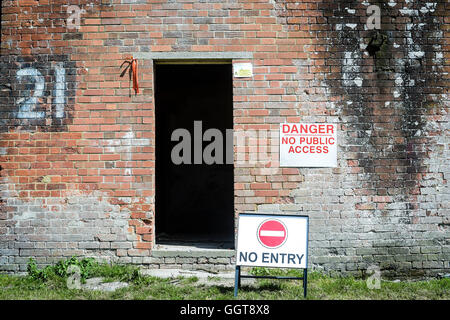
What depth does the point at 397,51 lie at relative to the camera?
16.4ft

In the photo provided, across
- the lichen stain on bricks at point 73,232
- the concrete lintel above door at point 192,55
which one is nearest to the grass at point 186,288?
the lichen stain on bricks at point 73,232

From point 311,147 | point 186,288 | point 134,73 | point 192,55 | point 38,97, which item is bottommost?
point 186,288

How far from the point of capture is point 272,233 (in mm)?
4066

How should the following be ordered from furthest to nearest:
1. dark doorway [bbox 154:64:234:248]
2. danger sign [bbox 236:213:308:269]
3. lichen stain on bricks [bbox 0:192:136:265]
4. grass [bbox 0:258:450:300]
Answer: dark doorway [bbox 154:64:234:248], lichen stain on bricks [bbox 0:192:136:265], grass [bbox 0:258:450:300], danger sign [bbox 236:213:308:269]

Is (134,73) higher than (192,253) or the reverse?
higher

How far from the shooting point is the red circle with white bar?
4.05m

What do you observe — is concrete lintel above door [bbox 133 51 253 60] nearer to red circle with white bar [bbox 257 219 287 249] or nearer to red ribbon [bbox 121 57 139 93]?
red ribbon [bbox 121 57 139 93]

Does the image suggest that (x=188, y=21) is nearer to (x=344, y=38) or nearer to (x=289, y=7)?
(x=289, y=7)

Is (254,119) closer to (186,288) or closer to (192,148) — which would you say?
(186,288)

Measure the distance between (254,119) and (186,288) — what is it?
7.60ft

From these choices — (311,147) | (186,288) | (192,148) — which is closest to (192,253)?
(186,288)

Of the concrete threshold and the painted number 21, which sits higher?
the painted number 21

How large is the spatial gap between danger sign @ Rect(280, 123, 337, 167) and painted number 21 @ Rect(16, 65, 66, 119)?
Answer: 3033 mm

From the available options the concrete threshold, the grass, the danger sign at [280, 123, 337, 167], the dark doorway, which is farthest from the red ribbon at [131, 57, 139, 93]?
the dark doorway
